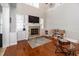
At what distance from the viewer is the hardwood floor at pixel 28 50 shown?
7.11ft

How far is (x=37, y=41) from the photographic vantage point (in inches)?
88.4

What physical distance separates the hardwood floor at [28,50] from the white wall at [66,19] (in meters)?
0.32

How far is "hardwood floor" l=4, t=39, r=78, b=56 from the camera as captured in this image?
2.17 meters

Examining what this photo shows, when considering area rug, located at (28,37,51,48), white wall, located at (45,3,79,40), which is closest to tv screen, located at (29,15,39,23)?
white wall, located at (45,3,79,40)

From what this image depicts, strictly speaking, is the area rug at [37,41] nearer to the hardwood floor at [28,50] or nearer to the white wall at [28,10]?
the hardwood floor at [28,50]

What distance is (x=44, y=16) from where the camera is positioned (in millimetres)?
2240

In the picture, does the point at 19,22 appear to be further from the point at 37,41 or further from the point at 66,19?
the point at 66,19

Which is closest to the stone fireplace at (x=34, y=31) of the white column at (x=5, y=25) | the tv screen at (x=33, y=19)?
the tv screen at (x=33, y=19)

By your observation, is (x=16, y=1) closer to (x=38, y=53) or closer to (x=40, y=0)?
(x=40, y=0)

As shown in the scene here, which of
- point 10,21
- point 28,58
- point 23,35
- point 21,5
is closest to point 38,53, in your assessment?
point 28,58

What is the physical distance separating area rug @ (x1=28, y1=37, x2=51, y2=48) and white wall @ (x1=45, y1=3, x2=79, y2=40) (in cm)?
24

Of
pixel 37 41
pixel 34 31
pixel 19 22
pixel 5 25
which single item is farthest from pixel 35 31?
pixel 5 25

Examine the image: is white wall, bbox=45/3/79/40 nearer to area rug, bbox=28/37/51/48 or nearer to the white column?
area rug, bbox=28/37/51/48

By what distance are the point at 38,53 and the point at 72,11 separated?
0.95 m
